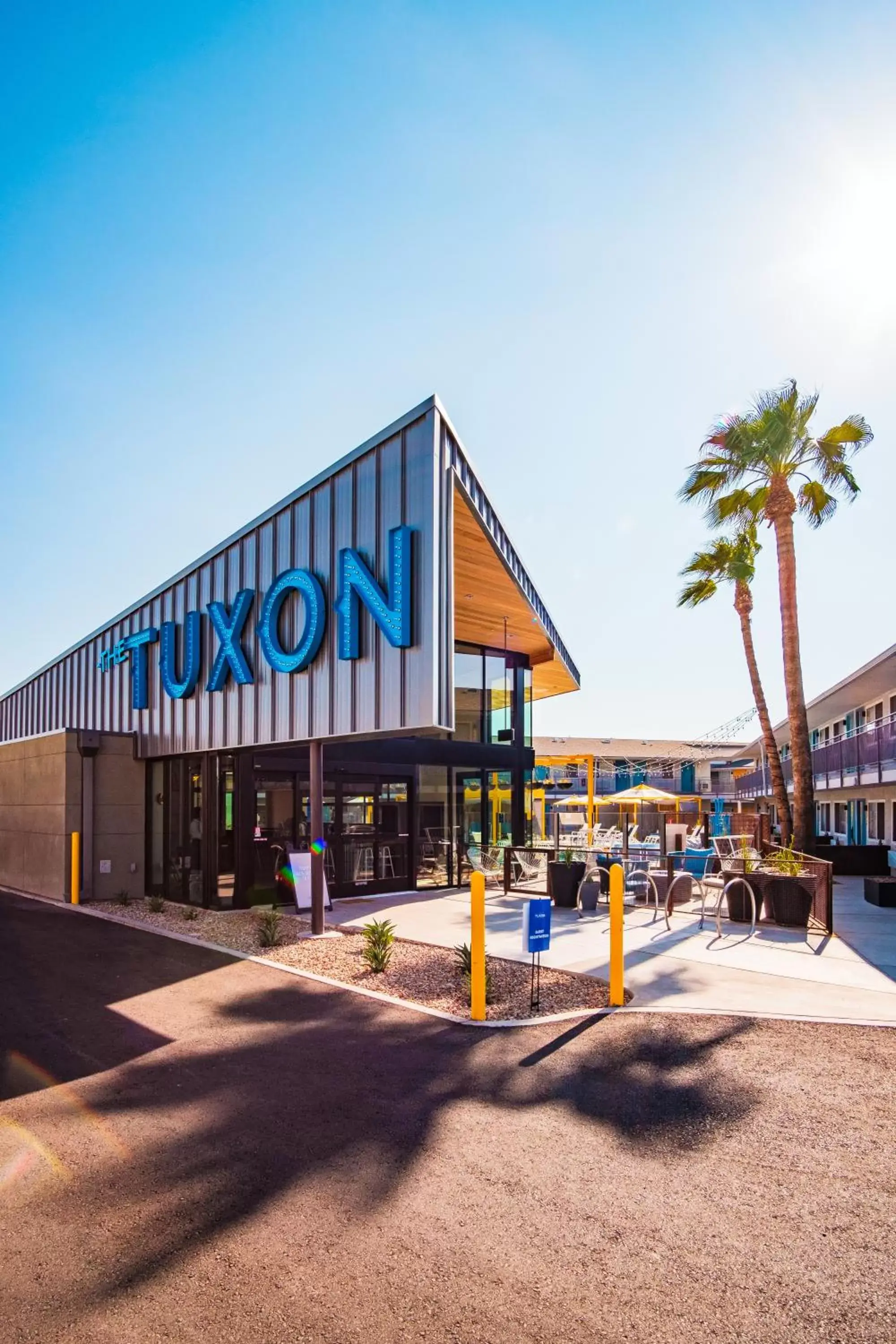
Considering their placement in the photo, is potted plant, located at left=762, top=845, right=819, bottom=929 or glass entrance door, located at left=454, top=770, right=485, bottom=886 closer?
potted plant, located at left=762, top=845, right=819, bottom=929

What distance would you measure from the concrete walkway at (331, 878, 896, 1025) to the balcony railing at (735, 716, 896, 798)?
18.0ft

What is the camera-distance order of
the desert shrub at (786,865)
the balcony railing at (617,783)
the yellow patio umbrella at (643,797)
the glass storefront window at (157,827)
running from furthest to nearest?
1. the balcony railing at (617,783)
2. the yellow patio umbrella at (643,797)
3. the glass storefront window at (157,827)
4. the desert shrub at (786,865)

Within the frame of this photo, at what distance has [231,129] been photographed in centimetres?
1109

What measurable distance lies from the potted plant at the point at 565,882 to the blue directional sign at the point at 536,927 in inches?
273

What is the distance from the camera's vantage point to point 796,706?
18.5 metres

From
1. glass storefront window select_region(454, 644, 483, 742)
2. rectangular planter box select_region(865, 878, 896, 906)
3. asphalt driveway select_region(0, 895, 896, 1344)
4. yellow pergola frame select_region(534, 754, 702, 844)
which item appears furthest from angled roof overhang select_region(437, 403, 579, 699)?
rectangular planter box select_region(865, 878, 896, 906)

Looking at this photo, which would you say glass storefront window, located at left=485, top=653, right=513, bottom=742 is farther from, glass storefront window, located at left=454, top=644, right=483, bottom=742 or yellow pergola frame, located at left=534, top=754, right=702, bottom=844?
yellow pergola frame, located at left=534, top=754, right=702, bottom=844

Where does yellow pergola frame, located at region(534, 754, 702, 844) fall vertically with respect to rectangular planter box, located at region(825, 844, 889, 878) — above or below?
above

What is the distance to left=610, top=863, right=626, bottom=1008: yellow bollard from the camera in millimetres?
8070

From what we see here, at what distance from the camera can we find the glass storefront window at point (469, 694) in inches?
761

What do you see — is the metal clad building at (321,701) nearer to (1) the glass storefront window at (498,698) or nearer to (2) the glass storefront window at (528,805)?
(1) the glass storefront window at (498,698)

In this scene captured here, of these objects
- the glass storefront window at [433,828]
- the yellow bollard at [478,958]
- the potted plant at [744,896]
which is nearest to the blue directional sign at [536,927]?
the yellow bollard at [478,958]

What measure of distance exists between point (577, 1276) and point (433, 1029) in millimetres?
3919

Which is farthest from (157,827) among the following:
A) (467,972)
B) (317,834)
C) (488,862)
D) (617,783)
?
(617,783)
